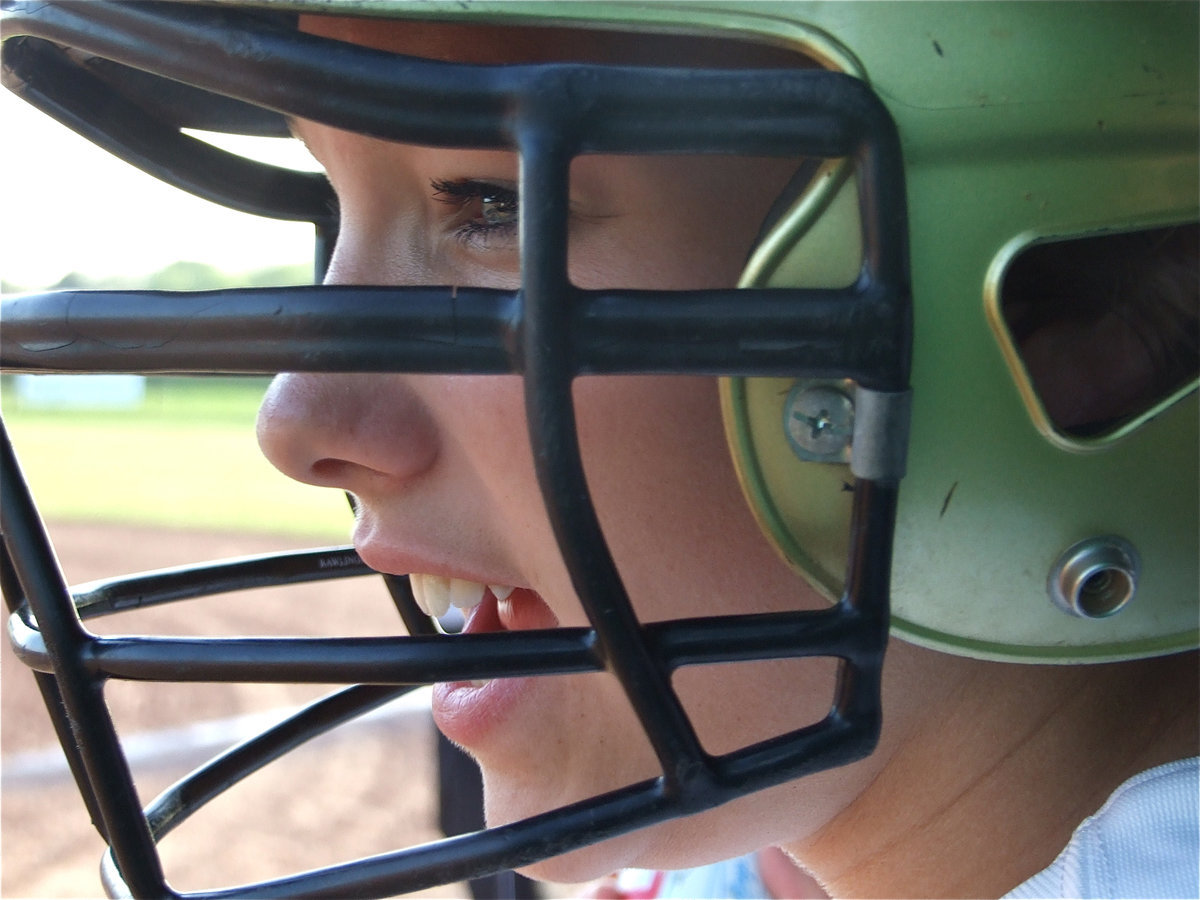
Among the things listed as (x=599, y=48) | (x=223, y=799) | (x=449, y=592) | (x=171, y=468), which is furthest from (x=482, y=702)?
(x=171, y=468)

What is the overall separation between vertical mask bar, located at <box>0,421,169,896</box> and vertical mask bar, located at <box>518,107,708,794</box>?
0.97 feet

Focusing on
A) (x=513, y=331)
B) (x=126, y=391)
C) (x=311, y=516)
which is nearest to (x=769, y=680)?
(x=513, y=331)

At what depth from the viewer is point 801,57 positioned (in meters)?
0.64

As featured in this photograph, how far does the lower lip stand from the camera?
81 cm

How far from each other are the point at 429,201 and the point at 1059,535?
1.46ft

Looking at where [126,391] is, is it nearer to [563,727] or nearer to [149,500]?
[149,500]

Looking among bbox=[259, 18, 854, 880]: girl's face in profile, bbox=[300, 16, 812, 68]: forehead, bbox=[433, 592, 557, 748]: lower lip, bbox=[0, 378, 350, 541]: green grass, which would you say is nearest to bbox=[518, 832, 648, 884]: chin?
bbox=[259, 18, 854, 880]: girl's face in profile

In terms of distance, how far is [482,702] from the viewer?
0.84 m

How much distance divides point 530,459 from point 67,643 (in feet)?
0.96

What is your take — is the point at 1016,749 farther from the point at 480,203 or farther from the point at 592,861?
the point at 480,203

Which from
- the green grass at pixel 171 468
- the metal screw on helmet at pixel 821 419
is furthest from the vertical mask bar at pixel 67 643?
the green grass at pixel 171 468

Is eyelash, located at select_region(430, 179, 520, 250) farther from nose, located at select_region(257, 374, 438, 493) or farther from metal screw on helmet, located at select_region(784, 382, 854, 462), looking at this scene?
metal screw on helmet, located at select_region(784, 382, 854, 462)

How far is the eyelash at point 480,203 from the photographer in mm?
710

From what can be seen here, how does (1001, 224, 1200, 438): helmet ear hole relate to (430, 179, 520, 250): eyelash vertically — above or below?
below
